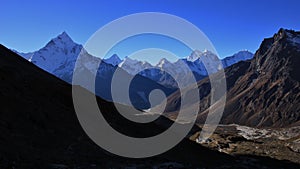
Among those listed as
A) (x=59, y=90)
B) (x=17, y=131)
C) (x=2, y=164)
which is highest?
(x=59, y=90)

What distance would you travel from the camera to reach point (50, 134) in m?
52.0

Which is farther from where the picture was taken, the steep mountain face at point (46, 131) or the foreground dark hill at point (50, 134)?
the foreground dark hill at point (50, 134)

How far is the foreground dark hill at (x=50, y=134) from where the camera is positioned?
136 ft

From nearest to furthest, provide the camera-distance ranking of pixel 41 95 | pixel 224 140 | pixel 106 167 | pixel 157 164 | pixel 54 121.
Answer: pixel 106 167, pixel 157 164, pixel 54 121, pixel 41 95, pixel 224 140

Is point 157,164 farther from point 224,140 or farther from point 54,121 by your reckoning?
point 224,140

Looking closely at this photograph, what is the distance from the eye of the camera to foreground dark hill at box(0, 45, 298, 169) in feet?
136

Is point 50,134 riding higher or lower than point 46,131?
lower

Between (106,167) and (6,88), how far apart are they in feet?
85.3

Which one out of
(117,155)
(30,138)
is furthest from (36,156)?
(117,155)

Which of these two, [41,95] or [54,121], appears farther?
[41,95]

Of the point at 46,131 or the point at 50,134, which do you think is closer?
the point at 50,134

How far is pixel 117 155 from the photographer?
5334 centimetres

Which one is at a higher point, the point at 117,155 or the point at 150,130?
the point at 150,130

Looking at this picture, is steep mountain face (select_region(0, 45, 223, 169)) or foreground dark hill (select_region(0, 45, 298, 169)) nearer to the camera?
steep mountain face (select_region(0, 45, 223, 169))
